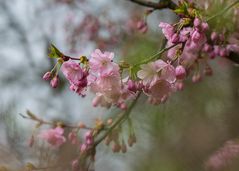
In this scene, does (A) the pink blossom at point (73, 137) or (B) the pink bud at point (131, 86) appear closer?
(B) the pink bud at point (131, 86)

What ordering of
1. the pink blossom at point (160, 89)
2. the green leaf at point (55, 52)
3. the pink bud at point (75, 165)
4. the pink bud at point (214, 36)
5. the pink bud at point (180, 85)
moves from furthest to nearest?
1. the pink bud at point (180, 85)
2. the pink bud at point (75, 165)
3. the pink bud at point (214, 36)
4. the pink blossom at point (160, 89)
5. the green leaf at point (55, 52)

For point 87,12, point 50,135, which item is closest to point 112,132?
point 50,135

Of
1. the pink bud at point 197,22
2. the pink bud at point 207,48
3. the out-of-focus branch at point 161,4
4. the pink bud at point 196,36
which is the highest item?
the pink bud at point 197,22

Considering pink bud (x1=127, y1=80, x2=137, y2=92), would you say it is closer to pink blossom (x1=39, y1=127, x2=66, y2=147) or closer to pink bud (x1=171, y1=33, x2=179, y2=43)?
pink bud (x1=171, y1=33, x2=179, y2=43)

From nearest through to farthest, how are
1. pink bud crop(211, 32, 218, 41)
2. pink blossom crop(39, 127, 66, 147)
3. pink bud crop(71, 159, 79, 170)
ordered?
pink bud crop(211, 32, 218, 41) < pink bud crop(71, 159, 79, 170) < pink blossom crop(39, 127, 66, 147)

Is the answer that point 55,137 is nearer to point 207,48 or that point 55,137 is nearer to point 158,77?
point 207,48

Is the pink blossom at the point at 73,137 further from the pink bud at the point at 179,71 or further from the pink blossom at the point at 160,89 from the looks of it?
the pink bud at the point at 179,71

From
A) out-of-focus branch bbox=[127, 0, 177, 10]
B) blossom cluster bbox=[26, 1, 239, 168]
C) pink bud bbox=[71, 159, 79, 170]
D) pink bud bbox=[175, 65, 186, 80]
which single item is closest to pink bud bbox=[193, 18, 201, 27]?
blossom cluster bbox=[26, 1, 239, 168]

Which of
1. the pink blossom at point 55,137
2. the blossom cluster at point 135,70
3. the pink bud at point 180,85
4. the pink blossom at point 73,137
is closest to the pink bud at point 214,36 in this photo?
the blossom cluster at point 135,70
